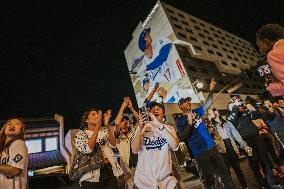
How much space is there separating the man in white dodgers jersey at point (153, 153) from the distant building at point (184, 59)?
31121 millimetres

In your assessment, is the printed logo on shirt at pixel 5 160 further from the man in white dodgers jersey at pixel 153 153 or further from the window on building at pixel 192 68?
the window on building at pixel 192 68

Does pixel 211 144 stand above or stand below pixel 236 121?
below

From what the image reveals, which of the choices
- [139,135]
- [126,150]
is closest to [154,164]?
[139,135]

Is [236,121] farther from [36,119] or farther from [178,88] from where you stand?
[178,88]

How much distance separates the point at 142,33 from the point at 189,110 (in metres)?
46.6

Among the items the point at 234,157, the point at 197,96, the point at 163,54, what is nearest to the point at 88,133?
the point at 234,157

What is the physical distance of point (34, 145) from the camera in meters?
19.6

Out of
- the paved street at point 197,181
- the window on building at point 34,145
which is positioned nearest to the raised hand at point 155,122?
the paved street at point 197,181

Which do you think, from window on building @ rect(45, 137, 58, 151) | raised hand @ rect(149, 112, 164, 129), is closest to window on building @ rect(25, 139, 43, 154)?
window on building @ rect(45, 137, 58, 151)

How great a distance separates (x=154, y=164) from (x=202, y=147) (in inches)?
83.2

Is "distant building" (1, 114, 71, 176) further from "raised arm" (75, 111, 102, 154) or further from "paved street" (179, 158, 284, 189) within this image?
"raised arm" (75, 111, 102, 154)

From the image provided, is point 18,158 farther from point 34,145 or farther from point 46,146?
point 46,146

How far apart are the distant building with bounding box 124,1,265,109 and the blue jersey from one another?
29.1 metres

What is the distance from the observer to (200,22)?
194ft
